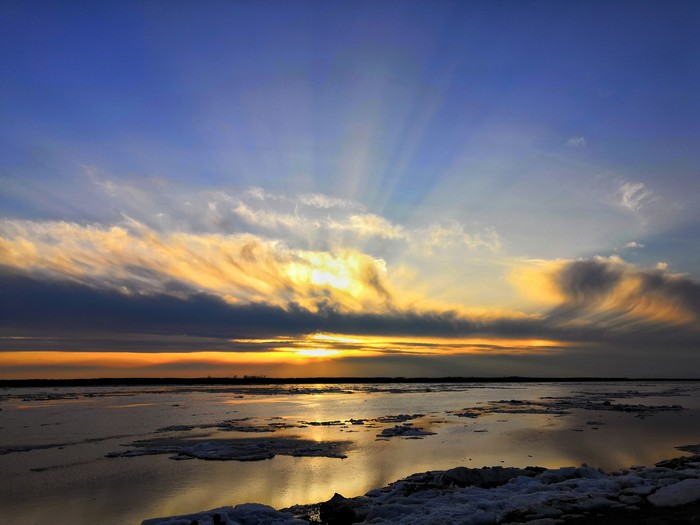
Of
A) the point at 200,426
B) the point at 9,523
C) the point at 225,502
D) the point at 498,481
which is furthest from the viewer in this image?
the point at 200,426

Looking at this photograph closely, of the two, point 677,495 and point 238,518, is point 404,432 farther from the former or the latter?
point 238,518

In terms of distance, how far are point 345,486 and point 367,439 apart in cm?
855

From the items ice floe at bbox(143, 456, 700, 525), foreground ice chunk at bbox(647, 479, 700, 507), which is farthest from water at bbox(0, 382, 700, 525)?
foreground ice chunk at bbox(647, 479, 700, 507)

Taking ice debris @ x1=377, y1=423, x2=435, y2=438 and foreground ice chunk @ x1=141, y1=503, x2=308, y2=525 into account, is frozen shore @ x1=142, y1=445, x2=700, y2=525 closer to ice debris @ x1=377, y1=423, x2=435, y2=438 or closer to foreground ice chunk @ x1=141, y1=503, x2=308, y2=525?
foreground ice chunk @ x1=141, y1=503, x2=308, y2=525

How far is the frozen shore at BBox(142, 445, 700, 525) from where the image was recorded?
29.6 ft

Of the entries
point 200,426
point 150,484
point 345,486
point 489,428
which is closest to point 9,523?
point 150,484

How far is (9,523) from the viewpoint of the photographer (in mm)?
9789

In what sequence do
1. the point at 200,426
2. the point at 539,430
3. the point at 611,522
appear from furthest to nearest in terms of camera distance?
the point at 200,426, the point at 539,430, the point at 611,522

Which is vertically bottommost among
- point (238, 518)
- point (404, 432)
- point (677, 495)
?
point (404, 432)

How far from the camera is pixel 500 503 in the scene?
397 inches

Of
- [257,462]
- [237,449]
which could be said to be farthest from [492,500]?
[237,449]

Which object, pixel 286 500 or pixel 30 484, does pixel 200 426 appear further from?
pixel 286 500

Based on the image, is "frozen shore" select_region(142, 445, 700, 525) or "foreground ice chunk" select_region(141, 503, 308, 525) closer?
"foreground ice chunk" select_region(141, 503, 308, 525)

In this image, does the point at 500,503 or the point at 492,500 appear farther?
the point at 492,500
